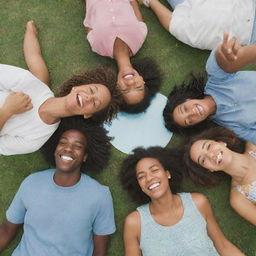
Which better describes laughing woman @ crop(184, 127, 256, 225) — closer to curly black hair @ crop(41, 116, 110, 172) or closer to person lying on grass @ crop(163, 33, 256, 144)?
person lying on grass @ crop(163, 33, 256, 144)

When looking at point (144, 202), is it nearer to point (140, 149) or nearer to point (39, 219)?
point (140, 149)

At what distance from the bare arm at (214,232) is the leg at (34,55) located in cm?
178

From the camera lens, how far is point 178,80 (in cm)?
371

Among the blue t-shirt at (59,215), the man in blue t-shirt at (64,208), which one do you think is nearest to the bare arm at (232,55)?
the man in blue t-shirt at (64,208)

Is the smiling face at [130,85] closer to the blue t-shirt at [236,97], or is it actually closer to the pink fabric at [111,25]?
the pink fabric at [111,25]

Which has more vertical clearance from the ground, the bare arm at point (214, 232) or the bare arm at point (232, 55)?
the bare arm at point (232, 55)

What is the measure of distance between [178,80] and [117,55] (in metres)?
0.69

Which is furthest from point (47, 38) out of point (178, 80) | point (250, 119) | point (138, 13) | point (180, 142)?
point (250, 119)

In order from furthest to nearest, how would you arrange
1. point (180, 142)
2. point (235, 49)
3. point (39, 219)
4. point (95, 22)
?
point (180, 142), point (95, 22), point (39, 219), point (235, 49)

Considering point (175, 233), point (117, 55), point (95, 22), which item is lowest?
point (175, 233)

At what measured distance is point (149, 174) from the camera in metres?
3.14

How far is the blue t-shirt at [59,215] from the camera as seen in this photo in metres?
3.21

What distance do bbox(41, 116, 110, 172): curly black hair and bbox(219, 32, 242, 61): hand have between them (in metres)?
1.31

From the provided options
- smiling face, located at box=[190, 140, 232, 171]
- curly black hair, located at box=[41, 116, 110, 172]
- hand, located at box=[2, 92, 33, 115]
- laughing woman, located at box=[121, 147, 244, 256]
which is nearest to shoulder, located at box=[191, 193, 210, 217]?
laughing woman, located at box=[121, 147, 244, 256]
